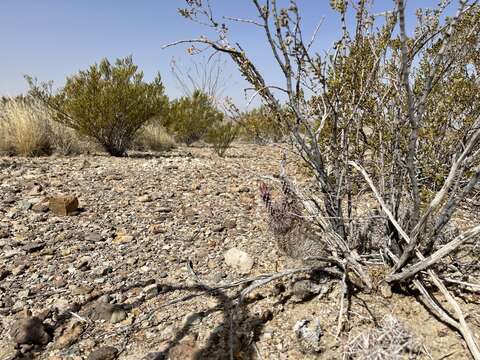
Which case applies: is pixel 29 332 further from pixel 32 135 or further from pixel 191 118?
pixel 191 118

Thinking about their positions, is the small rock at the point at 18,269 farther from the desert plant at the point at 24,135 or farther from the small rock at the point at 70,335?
the desert plant at the point at 24,135

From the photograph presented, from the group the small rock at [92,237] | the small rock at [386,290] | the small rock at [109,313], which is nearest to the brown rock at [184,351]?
the small rock at [109,313]

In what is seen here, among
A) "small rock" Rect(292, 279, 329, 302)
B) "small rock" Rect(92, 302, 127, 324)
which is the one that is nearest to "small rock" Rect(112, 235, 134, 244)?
"small rock" Rect(92, 302, 127, 324)

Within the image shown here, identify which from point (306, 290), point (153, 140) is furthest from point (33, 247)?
point (153, 140)

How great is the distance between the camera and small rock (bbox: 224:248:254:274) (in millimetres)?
2545

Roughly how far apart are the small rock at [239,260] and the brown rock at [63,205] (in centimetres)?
158

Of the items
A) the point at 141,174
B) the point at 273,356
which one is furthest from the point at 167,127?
the point at 273,356

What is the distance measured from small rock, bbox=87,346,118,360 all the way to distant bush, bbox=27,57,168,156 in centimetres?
479

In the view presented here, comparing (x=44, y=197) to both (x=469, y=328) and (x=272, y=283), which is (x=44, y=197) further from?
(x=469, y=328)

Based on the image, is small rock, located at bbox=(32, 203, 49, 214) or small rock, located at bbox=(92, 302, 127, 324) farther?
small rock, located at bbox=(32, 203, 49, 214)

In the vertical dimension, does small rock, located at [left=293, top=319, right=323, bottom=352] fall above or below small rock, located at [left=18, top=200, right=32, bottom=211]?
below

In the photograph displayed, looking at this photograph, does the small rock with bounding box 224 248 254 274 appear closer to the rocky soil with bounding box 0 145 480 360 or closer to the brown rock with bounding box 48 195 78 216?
the rocky soil with bounding box 0 145 480 360

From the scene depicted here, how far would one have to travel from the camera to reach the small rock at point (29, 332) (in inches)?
77.0

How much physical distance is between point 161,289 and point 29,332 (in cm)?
74
